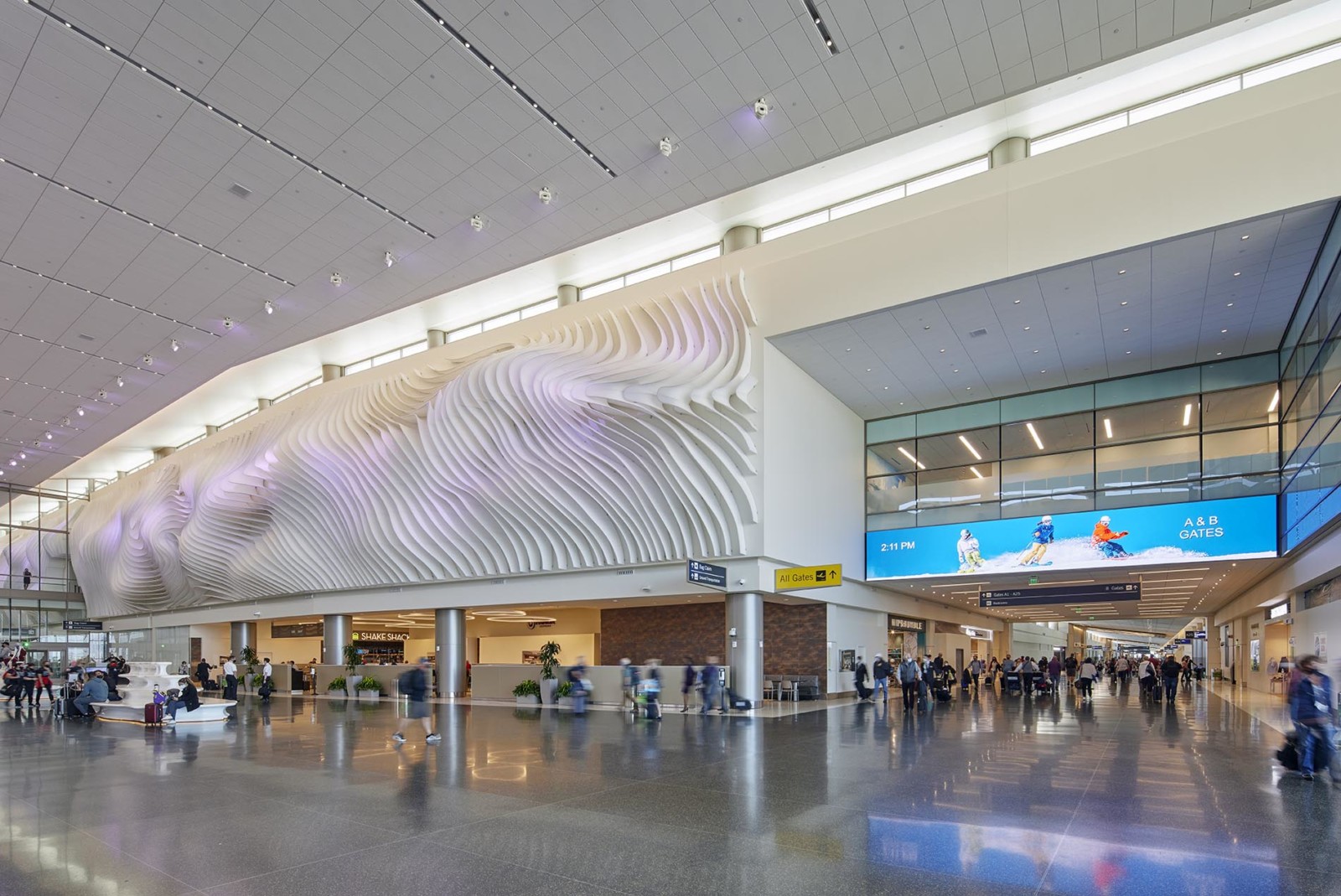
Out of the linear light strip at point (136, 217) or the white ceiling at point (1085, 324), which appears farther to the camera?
the white ceiling at point (1085, 324)

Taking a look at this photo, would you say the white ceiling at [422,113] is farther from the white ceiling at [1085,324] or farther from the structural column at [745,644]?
the structural column at [745,644]

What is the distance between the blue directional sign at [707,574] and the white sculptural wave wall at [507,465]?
66 cm

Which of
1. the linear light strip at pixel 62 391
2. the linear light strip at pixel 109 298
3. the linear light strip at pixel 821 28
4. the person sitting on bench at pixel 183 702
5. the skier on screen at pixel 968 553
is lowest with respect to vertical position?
the person sitting on bench at pixel 183 702

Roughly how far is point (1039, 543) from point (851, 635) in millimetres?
5916

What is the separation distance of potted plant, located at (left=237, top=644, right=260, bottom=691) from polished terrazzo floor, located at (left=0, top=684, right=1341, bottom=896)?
61.5ft

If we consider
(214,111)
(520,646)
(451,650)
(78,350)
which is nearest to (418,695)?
(214,111)

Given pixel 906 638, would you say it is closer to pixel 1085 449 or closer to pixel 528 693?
pixel 1085 449

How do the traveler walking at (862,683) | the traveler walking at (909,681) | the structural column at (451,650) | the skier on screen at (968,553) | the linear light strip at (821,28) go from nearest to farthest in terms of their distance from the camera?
1. the linear light strip at (821,28)
2. the traveler walking at (909,681)
3. the traveler walking at (862,683)
4. the skier on screen at (968,553)
5. the structural column at (451,650)

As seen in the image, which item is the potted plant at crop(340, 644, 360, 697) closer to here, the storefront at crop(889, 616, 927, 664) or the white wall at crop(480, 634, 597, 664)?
the white wall at crop(480, 634, 597, 664)

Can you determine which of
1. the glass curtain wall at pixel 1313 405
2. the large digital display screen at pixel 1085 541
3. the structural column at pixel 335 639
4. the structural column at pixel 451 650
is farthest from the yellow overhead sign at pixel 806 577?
the structural column at pixel 335 639

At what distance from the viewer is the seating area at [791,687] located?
21438mm

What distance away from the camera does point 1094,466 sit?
21.4m

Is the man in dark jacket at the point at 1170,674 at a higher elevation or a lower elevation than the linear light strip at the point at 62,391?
lower

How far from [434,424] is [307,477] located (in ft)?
20.5
